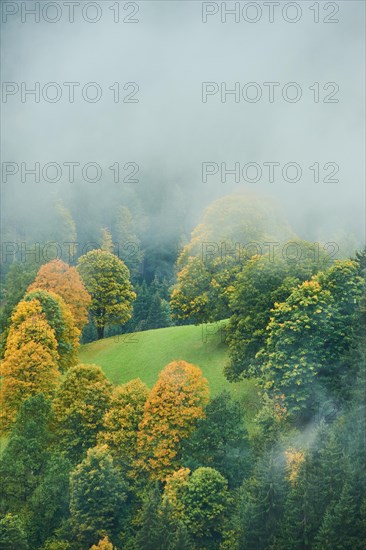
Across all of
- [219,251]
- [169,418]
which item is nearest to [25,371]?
[169,418]

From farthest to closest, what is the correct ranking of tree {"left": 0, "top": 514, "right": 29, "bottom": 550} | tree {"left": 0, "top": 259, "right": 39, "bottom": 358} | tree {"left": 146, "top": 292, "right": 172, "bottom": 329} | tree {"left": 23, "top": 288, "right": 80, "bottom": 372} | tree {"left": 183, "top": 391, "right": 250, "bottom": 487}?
tree {"left": 146, "top": 292, "right": 172, "bottom": 329}, tree {"left": 0, "top": 259, "right": 39, "bottom": 358}, tree {"left": 23, "top": 288, "right": 80, "bottom": 372}, tree {"left": 183, "top": 391, "right": 250, "bottom": 487}, tree {"left": 0, "top": 514, "right": 29, "bottom": 550}

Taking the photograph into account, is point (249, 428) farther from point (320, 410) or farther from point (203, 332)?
point (203, 332)

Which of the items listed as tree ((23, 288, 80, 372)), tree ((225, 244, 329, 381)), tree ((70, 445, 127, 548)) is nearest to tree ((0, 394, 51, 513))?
tree ((70, 445, 127, 548))

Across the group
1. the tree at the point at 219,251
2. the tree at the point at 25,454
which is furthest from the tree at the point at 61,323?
the tree at the point at 25,454

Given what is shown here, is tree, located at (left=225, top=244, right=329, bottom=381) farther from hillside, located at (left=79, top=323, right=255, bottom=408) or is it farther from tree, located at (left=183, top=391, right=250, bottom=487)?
tree, located at (left=183, top=391, right=250, bottom=487)

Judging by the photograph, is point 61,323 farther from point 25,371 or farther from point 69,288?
point 25,371

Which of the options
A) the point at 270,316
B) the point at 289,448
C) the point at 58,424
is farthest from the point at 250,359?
the point at 58,424
